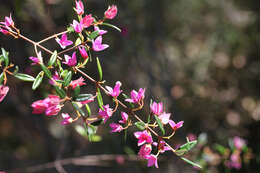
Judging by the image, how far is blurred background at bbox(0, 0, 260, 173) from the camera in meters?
1.98

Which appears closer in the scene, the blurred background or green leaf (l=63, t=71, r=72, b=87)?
green leaf (l=63, t=71, r=72, b=87)

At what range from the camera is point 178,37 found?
2.65 metres

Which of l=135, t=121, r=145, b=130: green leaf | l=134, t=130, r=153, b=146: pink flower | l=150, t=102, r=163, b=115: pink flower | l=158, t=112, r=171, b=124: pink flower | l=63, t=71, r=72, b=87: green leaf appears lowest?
l=134, t=130, r=153, b=146: pink flower

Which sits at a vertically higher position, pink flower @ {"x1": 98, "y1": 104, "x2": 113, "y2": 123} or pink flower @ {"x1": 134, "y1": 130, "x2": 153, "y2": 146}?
pink flower @ {"x1": 98, "y1": 104, "x2": 113, "y2": 123}

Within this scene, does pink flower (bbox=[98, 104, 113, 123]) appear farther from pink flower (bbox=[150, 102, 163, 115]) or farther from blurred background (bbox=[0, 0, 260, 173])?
blurred background (bbox=[0, 0, 260, 173])

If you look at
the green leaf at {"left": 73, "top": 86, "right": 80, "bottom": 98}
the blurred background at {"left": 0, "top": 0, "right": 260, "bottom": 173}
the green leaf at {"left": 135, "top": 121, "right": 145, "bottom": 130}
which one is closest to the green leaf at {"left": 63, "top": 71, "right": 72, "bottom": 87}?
the green leaf at {"left": 73, "top": 86, "right": 80, "bottom": 98}

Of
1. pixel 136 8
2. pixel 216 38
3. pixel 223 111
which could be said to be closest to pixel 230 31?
pixel 216 38

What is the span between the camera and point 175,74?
2.38 m

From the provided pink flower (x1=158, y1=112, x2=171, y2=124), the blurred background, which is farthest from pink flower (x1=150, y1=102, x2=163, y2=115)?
the blurred background

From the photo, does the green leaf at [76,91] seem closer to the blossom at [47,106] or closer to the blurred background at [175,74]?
the blossom at [47,106]

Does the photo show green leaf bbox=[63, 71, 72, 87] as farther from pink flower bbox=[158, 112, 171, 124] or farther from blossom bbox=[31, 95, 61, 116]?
pink flower bbox=[158, 112, 171, 124]

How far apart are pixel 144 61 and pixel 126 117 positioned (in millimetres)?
1488

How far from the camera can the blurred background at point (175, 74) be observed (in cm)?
198

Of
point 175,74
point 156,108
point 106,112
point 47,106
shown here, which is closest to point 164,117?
point 156,108
